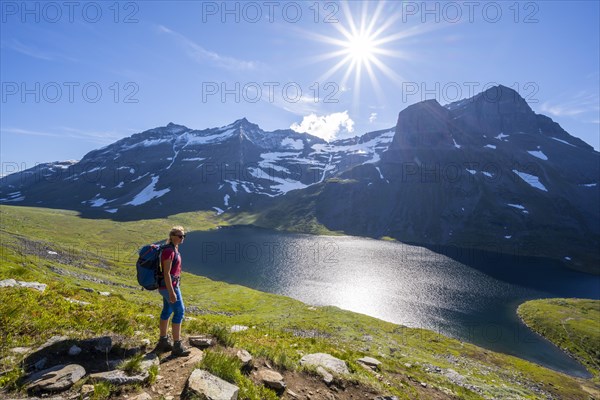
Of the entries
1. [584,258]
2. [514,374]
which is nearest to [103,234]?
[514,374]

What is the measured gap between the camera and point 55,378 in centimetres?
734

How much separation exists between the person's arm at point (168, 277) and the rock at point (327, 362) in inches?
258

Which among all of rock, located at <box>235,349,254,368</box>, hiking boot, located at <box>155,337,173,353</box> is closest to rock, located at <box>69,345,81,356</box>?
hiking boot, located at <box>155,337,173,353</box>

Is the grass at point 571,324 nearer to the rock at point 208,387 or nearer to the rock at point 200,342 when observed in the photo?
the rock at point 200,342

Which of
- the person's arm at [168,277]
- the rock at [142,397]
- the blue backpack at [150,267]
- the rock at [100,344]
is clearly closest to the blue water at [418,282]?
the person's arm at [168,277]

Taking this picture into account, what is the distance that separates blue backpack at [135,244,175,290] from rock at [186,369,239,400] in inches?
122

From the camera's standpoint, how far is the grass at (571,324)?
59825mm

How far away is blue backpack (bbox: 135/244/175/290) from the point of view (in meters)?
9.67

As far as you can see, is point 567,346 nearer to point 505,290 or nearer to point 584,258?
point 505,290

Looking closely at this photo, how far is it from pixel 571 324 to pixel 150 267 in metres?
94.4

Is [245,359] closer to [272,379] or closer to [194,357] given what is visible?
[272,379]

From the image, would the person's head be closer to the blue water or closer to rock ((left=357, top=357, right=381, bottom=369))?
rock ((left=357, top=357, right=381, bottom=369))

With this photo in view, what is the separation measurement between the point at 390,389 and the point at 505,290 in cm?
10808

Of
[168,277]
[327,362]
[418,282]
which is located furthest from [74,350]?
[418,282]
